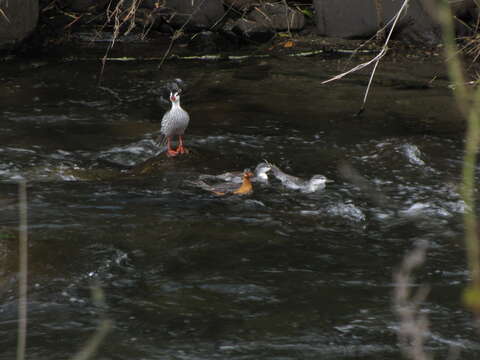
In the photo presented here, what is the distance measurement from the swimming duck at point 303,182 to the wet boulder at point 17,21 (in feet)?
23.1

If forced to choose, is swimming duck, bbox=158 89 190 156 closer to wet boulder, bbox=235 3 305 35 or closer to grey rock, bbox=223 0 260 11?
wet boulder, bbox=235 3 305 35

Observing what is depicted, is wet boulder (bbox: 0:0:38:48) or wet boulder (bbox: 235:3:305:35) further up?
wet boulder (bbox: 235:3:305:35)

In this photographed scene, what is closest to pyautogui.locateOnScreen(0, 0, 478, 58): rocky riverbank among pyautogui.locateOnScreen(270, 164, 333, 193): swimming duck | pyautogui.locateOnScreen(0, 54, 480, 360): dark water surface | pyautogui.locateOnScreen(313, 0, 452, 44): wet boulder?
pyautogui.locateOnScreen(313, 0, 452, 44): wet boulder

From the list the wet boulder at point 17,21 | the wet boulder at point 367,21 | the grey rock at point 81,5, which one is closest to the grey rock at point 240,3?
the wet boulder at point 367,21

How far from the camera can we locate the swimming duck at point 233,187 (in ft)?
22.6

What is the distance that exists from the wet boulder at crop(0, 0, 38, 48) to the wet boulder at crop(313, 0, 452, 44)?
16.7 ft

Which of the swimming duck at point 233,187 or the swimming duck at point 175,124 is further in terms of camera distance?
the swimming duck at point 175,124

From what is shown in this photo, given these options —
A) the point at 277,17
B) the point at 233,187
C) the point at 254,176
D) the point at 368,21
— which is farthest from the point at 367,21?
the point at 233,187

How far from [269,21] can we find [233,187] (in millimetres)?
7649

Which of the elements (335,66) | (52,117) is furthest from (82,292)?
(335,66)

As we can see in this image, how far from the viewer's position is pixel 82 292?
4738 millimetres

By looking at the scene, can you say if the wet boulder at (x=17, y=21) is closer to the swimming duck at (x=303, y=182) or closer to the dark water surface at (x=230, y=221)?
the dark water surface at (x=230, y=221)

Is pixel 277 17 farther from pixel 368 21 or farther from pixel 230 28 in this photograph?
pixel 368 21

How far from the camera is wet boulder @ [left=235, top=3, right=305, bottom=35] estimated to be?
1400cm
